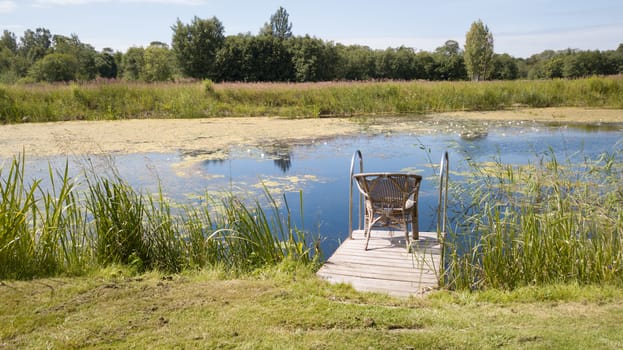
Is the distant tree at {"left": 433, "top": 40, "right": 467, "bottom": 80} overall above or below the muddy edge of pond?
above

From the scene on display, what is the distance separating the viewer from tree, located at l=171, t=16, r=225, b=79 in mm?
39156

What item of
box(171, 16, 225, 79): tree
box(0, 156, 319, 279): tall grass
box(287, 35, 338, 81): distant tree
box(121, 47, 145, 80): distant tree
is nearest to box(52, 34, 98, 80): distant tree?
box(121, 47, 145, 80): distant tree

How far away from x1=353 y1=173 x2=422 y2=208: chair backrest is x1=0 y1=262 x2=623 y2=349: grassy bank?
1.13 metres

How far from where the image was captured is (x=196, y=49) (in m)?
39.5

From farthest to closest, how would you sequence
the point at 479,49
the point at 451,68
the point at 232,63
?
1. the point at 451,68
2. the point at 479,49
3. the point at 232,63

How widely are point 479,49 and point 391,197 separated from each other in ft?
136

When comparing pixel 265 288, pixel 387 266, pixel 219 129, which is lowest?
pixel 387 266

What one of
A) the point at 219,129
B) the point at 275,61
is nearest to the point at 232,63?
the point at 275,61

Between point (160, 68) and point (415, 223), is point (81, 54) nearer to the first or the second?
point (160, 68)

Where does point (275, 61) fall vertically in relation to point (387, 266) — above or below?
above

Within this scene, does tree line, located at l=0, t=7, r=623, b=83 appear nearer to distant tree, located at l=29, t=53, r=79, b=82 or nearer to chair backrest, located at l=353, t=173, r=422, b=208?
distant tree, located at l=29, t=53, r=79, b=82

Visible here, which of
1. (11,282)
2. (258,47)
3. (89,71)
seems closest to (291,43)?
(258,47)

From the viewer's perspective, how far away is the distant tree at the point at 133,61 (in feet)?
178

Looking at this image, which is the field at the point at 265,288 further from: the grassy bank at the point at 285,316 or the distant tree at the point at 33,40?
the distant tree at the point at 33,40
